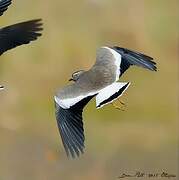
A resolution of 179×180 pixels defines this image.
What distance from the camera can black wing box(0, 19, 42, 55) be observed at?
13.0 feet

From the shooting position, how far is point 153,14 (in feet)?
15.9

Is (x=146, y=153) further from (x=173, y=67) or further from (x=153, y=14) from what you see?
(x=153, y=14)

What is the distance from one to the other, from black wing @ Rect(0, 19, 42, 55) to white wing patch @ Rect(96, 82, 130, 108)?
0.47m

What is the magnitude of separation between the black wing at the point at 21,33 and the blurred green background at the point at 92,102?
485 millimetres

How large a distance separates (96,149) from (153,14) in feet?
3.23

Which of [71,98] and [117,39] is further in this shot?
[117,39]

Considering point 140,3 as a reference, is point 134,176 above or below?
below

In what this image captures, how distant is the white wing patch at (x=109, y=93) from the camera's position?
357 cm

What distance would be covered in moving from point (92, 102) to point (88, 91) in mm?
752

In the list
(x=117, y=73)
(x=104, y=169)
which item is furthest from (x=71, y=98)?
(x=104, y=169)
